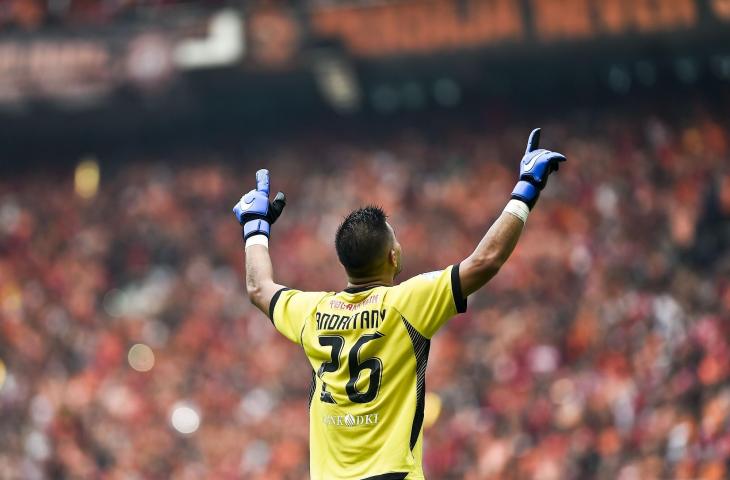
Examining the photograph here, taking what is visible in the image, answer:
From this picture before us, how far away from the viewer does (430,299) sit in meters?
3.65

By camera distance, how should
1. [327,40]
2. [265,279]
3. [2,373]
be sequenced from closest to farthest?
[265,279]
[327,40]
[2,373]

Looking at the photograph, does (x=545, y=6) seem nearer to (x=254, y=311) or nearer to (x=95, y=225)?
(x=254, y=311)

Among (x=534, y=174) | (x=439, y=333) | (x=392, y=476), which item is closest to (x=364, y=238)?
(x=534, y=174)

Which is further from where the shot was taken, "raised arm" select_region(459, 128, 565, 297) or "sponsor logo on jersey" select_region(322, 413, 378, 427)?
"sponsor logo on jersey" select_region(322, 413, 378, 427)

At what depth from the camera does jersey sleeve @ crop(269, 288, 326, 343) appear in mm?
3928

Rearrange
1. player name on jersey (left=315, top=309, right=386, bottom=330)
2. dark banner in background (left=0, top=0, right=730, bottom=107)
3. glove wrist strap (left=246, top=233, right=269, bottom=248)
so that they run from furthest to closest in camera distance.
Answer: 1. dark banner in background (left=0, top=0, right=730, bottom=107)
2. glove wrist strap (left=246, top=233, right=269, bottom=248)
3. player name on jersey (left=315, top=309, right=386, bottom=330)

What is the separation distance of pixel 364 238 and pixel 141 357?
1352 centimetres

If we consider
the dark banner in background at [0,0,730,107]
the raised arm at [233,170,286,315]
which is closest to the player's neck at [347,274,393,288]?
the raised arm at [233,170,286,315]

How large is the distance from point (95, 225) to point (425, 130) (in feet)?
21.0

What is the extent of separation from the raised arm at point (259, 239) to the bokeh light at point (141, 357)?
1248cm

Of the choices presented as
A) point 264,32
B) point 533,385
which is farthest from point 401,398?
point 264,32

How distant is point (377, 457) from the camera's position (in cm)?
369

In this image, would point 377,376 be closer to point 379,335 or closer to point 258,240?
point 379,335

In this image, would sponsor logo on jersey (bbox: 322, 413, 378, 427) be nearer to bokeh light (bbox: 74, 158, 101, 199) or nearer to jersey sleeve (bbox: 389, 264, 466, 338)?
jersey sleeve (bbox: 389, 264, 466, 338)
